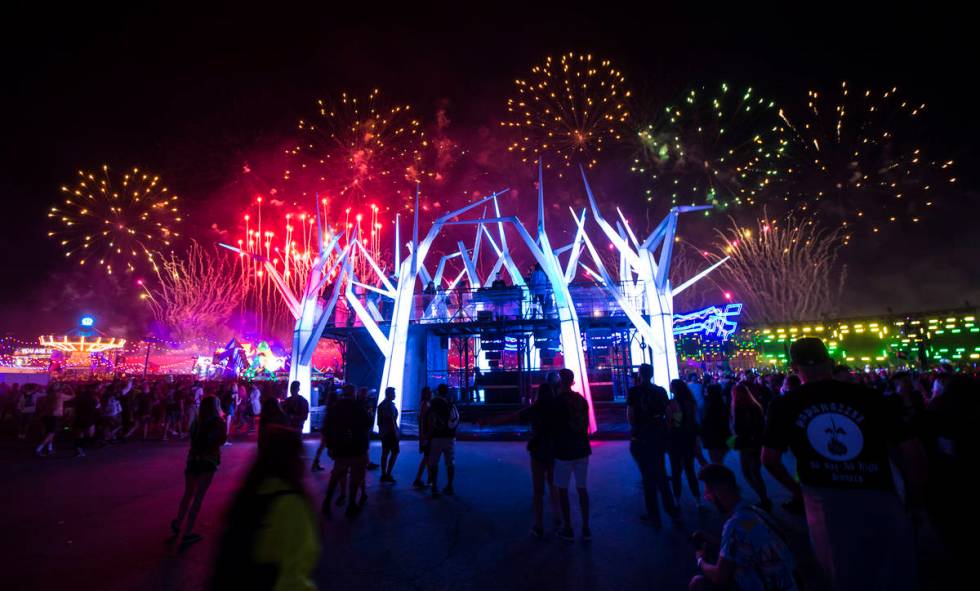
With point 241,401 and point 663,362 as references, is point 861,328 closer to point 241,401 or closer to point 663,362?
point 663,362

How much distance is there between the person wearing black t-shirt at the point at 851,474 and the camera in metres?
2.42

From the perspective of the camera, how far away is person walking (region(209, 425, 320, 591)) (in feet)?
Result: 8.71

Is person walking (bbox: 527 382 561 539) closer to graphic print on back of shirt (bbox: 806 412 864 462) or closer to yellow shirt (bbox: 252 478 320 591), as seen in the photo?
graphic print on back of shirt (bbox: 806 412 864 462)

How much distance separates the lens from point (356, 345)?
73.5 feet

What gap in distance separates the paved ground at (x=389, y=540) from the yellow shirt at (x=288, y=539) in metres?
2.20

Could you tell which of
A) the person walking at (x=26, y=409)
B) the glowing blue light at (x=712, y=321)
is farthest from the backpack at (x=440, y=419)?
Result: the glowing blue light at (x=712, y=321)

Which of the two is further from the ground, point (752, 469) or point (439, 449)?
point (439, 449)

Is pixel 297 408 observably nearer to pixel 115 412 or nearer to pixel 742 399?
pixel 742 399

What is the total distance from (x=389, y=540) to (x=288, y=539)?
137 inches

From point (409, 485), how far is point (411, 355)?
12.8 meters

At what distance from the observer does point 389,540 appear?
5863 mm

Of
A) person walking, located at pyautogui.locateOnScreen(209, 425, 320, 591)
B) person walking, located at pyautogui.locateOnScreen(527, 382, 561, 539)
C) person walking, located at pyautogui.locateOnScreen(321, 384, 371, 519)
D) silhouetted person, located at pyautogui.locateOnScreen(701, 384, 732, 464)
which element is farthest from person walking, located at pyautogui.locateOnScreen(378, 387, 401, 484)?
person walking, located at pyautogui.locateOnScreen(209, 425, 320, 591)

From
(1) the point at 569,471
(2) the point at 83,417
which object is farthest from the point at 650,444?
(2) the point at 83,417

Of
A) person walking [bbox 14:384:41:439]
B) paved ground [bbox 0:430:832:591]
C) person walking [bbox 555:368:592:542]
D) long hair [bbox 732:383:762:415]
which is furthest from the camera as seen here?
person walking [bbox 14:384:41:439]
